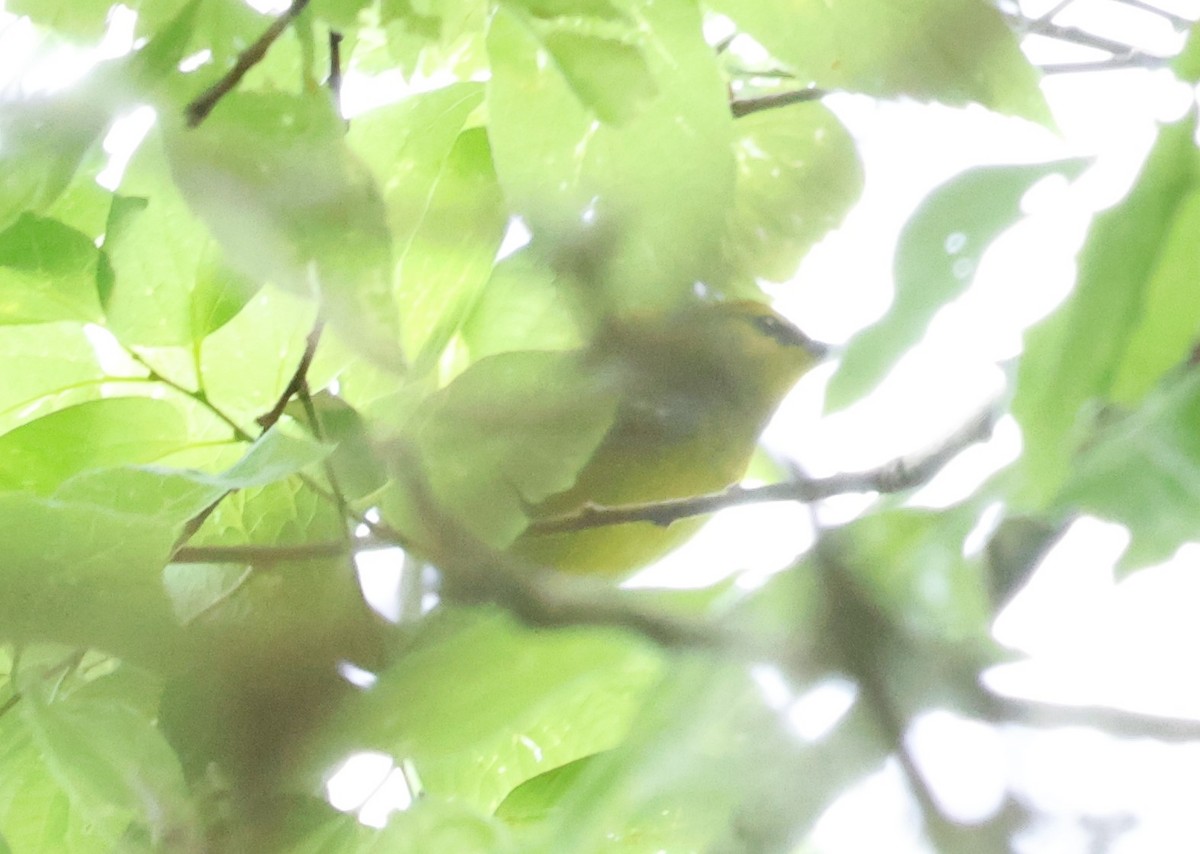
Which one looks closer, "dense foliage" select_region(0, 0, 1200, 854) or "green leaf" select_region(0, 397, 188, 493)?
"dense foliage" select_region(0, 0, 1200, 854)

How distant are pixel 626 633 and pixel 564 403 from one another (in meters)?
0.05

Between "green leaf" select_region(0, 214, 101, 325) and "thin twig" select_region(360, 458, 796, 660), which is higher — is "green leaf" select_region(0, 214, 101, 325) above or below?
above

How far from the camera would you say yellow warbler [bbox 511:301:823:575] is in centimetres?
19

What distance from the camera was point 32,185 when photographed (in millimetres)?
209

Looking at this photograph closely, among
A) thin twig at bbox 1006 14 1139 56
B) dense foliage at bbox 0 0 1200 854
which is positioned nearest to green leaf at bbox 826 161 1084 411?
dense foliage at bbox 0 0 1200 854

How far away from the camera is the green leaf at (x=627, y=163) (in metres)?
0.19

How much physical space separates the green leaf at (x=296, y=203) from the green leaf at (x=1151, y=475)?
0.43 ft

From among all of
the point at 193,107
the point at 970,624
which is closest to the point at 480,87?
the point at 193,107

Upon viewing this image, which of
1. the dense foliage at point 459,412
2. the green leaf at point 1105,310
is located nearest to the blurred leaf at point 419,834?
the dense foliage at point 459,412

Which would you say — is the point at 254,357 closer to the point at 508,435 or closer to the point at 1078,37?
the point at 508,435

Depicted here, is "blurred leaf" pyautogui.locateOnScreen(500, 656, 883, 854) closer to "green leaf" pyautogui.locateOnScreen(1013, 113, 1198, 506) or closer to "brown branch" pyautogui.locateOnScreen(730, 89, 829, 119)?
"green leaf" pyautogui.locateOnScreen(1013, 113, 1198, 506)

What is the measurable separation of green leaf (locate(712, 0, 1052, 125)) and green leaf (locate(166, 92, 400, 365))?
0.08m

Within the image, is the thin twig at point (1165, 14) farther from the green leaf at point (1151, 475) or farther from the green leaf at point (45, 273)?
the green leaf at point (45, 273)

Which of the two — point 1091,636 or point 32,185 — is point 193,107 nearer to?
point 32,185
